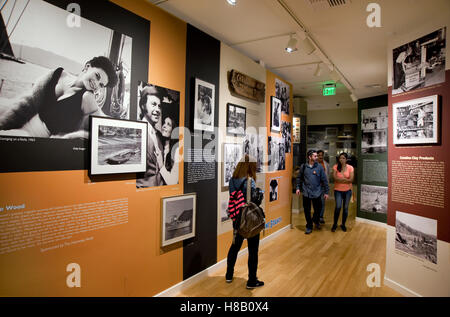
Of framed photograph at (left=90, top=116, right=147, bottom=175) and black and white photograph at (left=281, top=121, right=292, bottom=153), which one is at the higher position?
black and white photograph at (left=281, top=121, right=292, bottom=153)

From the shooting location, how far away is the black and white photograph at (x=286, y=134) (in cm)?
596

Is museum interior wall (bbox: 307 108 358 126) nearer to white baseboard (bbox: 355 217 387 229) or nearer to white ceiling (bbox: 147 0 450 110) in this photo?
white baseboard (bbox: 355 217 387 229)

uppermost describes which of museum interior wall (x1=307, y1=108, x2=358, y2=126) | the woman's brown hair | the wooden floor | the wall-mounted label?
museum interior wall (x1=307, y1=108, x2=358, y2=126)

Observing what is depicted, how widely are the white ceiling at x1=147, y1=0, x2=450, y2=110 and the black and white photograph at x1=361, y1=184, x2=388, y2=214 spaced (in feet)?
9.44

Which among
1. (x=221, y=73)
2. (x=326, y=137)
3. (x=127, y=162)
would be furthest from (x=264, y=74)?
(x=326, y=137)

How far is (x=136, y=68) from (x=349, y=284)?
12.0 ft

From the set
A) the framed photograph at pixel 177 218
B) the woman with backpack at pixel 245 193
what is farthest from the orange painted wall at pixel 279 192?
the framed photograph at pixel 177 218

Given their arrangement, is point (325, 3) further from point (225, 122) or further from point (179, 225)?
point (179, 225)

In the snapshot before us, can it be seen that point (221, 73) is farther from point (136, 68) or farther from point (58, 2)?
point (58, 2)

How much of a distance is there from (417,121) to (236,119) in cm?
235

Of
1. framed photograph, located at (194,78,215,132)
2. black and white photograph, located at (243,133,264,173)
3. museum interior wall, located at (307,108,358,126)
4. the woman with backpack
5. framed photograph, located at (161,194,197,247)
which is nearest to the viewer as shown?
framed photograph, located at (161,194,197,247)

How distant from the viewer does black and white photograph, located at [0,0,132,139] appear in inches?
73.2

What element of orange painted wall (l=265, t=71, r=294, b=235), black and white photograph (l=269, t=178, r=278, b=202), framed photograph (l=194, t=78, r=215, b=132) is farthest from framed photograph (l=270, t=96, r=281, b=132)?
framed photograph (l=194, t=78, r=215, b=132)

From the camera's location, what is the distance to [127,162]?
2580 millimetres
